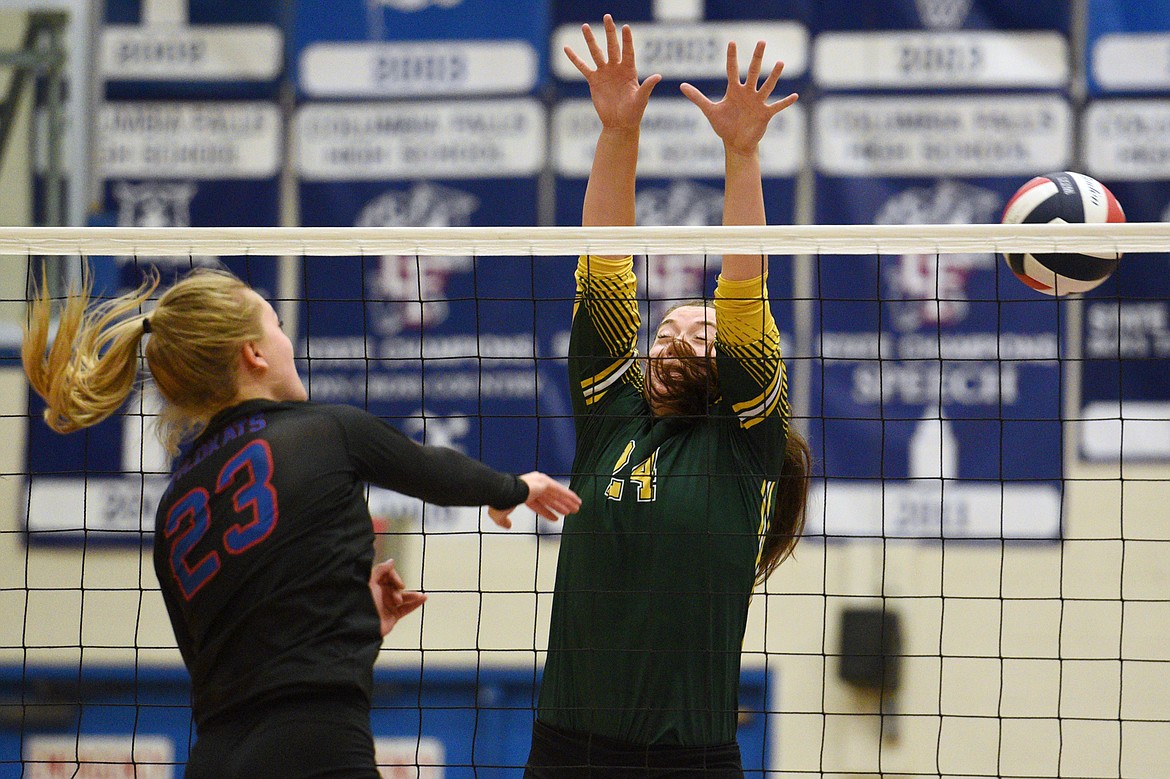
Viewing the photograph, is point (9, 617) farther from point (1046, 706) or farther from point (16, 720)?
point (1046, 706)

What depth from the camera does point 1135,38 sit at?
5.54m

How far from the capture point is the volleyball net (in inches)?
212

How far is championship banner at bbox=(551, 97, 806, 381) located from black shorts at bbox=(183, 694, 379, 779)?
3.80 metres

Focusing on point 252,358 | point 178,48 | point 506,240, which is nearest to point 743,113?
point 506,240

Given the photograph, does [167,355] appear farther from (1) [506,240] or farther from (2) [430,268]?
(2) [430,268]

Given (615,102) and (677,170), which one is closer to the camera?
(615,102)

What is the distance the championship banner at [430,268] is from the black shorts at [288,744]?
3666 millimetres

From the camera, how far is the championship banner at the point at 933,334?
213 inches

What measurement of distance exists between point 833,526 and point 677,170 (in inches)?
68.3

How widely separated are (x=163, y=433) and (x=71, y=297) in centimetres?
30

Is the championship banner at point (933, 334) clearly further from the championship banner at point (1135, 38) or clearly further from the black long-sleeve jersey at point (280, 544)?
the black long-sleeve jersey at point (280, 544)

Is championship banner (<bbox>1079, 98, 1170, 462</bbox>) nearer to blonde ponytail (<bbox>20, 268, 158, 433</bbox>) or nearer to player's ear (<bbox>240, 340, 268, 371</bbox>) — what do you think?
player's ear (<bbox>240, 340, 268, 371</bbox>)

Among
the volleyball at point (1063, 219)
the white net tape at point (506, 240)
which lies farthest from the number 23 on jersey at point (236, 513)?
the volleyball at point (1063, 219)

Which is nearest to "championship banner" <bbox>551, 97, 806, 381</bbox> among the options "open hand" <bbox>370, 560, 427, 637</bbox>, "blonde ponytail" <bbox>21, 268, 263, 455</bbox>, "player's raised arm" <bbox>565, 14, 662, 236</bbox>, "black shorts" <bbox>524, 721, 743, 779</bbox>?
"player's raised arm" <bbox>565, 14, 662, 236</bbox>
